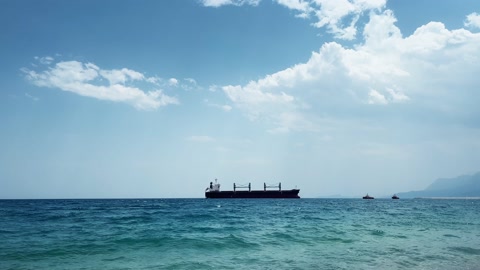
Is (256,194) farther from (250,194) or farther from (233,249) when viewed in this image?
(233,249)

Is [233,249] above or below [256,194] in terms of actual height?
above

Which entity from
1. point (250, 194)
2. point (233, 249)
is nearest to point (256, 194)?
point (250, 194)

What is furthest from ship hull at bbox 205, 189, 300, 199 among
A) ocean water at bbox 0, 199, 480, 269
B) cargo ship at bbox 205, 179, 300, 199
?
ocean water at bbox 0, 199, 480, 269

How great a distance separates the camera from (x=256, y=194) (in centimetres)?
13050

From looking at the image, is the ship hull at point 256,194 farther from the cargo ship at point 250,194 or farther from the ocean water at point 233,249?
the ocean water at point 233,249

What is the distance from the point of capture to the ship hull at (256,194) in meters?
127

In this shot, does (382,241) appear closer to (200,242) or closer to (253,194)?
(200,242)

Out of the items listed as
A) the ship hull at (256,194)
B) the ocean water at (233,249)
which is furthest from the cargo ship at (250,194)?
the ocean water at (233,249)

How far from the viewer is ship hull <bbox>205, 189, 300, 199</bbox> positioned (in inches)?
5005

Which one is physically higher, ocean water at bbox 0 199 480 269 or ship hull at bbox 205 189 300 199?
ocean water at bbox 0 199 480 269

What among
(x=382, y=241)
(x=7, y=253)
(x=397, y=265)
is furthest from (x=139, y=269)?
(x=382, y=241)

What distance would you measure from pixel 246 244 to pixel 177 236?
17.8 feet

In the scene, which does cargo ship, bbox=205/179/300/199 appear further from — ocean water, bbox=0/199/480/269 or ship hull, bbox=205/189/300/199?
ocean water, bbox=0/199/480/269

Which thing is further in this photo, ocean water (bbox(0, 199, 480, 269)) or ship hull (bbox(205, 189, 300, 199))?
ship hull (bbox(205, 189, 300, 199))
